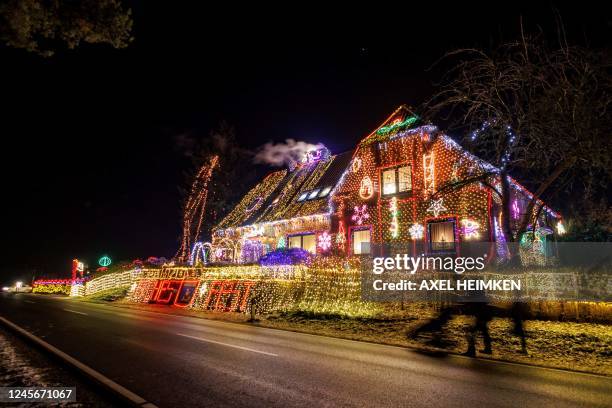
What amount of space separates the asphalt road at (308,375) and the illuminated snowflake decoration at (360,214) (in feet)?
37.3

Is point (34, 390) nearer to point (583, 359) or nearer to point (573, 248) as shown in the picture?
point (583, 359)

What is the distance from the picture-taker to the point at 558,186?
14.9m

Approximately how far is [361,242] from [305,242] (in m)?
4.97

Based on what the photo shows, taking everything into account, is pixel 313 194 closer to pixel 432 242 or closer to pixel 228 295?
pixel 228 295

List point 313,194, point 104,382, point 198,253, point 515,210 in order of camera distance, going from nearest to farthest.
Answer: point 104,382
point 515,210
point 313,194
point 198,253

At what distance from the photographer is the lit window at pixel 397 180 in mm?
21141

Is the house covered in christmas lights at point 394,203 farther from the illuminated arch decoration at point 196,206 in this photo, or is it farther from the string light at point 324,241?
the illuminated arch decoration at point 196,206

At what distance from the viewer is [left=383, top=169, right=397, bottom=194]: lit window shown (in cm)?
2183

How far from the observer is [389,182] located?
72.2 ft

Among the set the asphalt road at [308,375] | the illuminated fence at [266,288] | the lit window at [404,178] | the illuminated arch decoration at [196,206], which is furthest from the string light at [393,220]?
the illuminated arch decoration at [196,206]

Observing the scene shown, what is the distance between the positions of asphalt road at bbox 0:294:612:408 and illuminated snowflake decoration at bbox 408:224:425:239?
975 centimetres

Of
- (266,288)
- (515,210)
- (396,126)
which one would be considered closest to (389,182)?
(396,126)

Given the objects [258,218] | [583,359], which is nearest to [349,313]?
[583,359]

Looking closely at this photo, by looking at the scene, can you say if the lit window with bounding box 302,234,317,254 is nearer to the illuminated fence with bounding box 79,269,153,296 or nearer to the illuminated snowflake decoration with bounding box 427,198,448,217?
the illuminated snowflake decoration with bounding box 427,198,448,217
